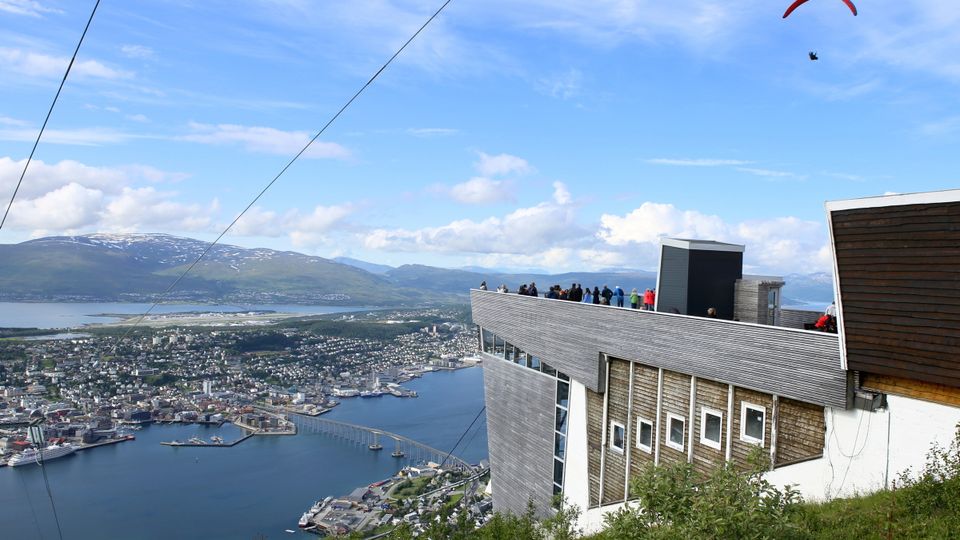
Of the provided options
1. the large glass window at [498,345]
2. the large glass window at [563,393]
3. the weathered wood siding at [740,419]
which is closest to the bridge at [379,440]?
the large glass window at [498,345]

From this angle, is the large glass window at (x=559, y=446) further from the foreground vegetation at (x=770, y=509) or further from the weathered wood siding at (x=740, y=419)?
the foreground vegetation at (x=770, y=509)

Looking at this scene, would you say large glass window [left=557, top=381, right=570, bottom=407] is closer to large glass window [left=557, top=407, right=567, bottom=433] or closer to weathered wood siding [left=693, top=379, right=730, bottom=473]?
large glass window [left=557, top=407, right=567, bottom=433]

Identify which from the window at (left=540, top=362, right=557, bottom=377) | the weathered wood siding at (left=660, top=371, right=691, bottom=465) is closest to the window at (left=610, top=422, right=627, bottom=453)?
the weathered wood siding at (left=660, top=371, right=691, bottom=465)

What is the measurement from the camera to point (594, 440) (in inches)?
546

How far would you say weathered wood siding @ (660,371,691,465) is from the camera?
11219mm

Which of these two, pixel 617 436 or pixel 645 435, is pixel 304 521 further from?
pixel 645 435

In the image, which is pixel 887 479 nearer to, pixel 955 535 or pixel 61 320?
pixel 955 535

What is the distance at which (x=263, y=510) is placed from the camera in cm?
5956

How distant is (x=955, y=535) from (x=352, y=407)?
4311 inches

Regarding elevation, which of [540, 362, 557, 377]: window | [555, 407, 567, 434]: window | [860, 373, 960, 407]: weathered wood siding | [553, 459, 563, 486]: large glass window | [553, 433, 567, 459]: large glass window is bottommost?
[553, 459, 563, 486]: large glass window

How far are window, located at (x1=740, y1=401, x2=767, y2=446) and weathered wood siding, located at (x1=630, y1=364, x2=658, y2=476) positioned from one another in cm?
202

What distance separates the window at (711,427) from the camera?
415 inches

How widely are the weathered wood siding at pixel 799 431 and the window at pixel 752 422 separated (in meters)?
0.30

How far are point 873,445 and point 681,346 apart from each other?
125 inches
